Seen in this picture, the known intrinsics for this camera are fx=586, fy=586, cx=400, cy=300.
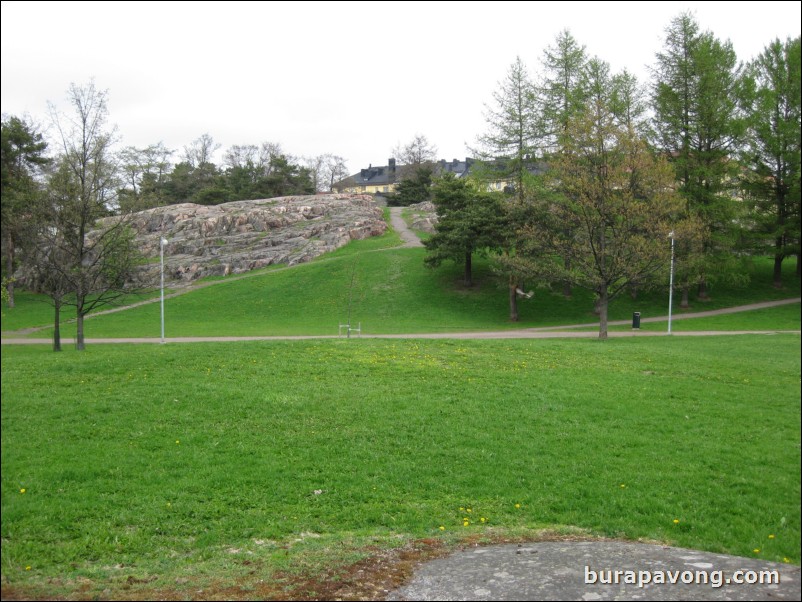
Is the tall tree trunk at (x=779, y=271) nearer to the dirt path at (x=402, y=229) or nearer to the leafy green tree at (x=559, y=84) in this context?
the leafy green tree at (x=559, y=84)

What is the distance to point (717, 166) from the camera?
30.8 meters

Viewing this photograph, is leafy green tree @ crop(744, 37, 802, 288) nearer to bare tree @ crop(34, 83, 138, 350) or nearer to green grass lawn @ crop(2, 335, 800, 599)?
green grass lawn @ crop(2, 335, 800, 599)

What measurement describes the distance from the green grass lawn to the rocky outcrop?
4186 cm

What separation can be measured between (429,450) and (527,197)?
98.2 feet

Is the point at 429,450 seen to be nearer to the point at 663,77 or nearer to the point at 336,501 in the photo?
the point at 336,501

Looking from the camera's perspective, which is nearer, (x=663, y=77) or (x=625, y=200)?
(x=625, y=200)

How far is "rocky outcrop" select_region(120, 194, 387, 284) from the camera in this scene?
180 ft

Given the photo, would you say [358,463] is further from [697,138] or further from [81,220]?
[697,138]

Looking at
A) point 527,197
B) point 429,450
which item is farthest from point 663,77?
point 429,450

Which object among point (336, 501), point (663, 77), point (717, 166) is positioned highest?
point (663, 77)

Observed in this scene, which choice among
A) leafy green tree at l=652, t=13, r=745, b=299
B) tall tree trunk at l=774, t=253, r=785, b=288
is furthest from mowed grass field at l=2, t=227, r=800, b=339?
tall tree trunk at l=774, t=253, r=785, b=288

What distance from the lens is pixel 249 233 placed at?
60562 mm

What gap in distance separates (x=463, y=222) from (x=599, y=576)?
37.1 m

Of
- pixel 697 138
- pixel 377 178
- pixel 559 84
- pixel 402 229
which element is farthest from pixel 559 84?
pixel 377 178
